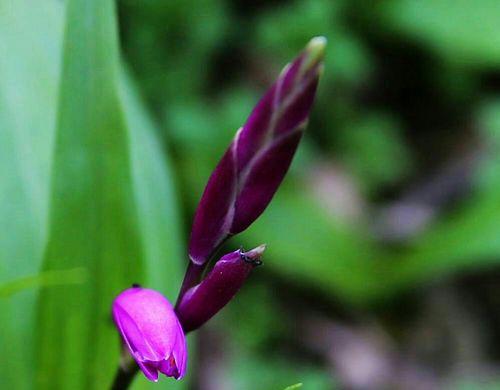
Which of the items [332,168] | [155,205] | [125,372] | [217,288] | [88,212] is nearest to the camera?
[217,288]

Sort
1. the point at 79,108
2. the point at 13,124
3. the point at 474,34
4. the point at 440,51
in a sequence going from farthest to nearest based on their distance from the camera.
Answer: the point at 440,51, the point at 474,34, the point at 13,124, the point at 79,108

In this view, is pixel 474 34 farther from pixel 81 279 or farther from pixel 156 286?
pixel 81 279

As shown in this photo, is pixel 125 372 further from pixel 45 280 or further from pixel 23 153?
pixel 23 153

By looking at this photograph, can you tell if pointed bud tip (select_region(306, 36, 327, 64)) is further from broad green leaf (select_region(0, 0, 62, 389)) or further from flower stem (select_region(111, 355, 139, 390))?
broad green leaf (select_region(0, 0, 62, 389))

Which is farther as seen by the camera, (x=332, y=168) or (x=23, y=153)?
(x=332, y=168)

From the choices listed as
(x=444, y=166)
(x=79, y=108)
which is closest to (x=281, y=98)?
(x=79, y=108)

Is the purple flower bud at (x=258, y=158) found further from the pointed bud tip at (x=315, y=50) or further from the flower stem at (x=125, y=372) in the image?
the flower stem at (x=125, y=372)

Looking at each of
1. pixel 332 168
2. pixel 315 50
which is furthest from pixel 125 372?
pixel 332 168

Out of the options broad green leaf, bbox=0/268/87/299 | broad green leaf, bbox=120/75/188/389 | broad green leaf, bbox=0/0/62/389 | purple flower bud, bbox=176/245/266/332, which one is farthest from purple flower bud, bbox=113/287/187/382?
broad green leaf, bbox=120/75/188/389
